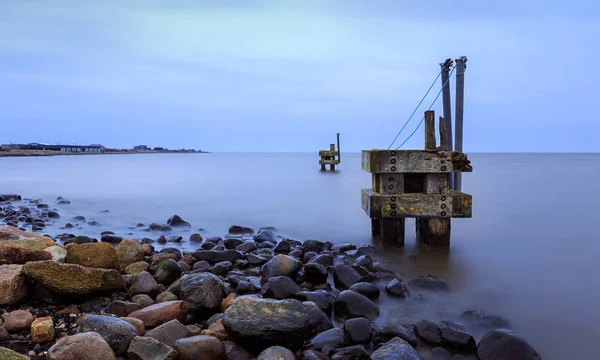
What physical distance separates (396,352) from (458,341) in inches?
33.3

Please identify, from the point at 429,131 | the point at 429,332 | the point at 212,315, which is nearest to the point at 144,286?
the point at 212,315

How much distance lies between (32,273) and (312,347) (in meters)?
3.07

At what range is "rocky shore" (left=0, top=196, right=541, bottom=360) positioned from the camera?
3.93 metres

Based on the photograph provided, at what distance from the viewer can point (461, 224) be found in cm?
1186

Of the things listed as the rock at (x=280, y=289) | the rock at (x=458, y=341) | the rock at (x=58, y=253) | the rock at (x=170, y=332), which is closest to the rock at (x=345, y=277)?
the rock at (x=280, y=289)

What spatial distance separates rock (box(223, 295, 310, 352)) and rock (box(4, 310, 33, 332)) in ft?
6.14

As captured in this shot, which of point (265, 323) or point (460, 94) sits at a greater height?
point (460, 94)

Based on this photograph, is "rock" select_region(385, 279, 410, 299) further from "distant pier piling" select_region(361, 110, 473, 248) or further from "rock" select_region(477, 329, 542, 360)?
"distant pier piling" select_region(361, 110, 473, 248)

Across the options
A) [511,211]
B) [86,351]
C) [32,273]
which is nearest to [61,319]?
[32,273]

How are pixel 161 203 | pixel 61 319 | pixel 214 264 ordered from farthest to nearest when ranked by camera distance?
pixel 161 203 < pixel 214 264 < pixel 61 319

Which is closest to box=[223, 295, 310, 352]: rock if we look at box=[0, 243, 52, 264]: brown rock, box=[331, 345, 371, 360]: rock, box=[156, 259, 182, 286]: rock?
box=[331, 345, 371, 360]: rock

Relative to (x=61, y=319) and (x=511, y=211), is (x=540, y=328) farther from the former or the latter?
(x=511, y=211)

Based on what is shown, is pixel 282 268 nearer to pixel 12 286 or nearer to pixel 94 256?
pixel 94 256

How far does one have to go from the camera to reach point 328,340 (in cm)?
439
